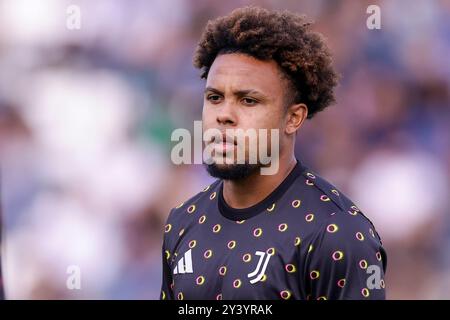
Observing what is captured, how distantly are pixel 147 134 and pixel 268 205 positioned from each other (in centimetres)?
315

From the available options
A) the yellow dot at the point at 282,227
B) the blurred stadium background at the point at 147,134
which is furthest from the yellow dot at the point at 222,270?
the blurred stadium background at the point at 147,134

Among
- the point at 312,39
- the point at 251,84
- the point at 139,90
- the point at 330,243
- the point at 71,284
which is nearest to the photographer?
the point at 330,243

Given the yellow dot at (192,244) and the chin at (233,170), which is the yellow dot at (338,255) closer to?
the chin at (233,170)

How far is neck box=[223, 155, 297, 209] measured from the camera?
3.35m

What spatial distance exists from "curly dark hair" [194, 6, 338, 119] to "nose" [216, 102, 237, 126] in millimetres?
221

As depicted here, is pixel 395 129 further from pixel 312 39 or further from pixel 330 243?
pixel 330 243

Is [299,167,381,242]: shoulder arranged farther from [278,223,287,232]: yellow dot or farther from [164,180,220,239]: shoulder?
[164,180,220,239]: shoulder

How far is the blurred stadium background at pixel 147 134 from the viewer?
6.05 m

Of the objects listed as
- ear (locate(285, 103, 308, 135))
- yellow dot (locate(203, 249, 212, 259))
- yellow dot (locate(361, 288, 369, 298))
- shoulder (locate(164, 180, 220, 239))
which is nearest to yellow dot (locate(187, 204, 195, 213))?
shoulder (locate(164, 180, 220, 239))

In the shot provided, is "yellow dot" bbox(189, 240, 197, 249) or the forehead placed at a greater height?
the forehead

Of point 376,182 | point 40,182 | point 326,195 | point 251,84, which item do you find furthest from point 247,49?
point 40,182

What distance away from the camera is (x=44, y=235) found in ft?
20.3

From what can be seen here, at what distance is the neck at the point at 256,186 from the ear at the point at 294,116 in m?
0.11

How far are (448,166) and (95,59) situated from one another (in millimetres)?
2664
